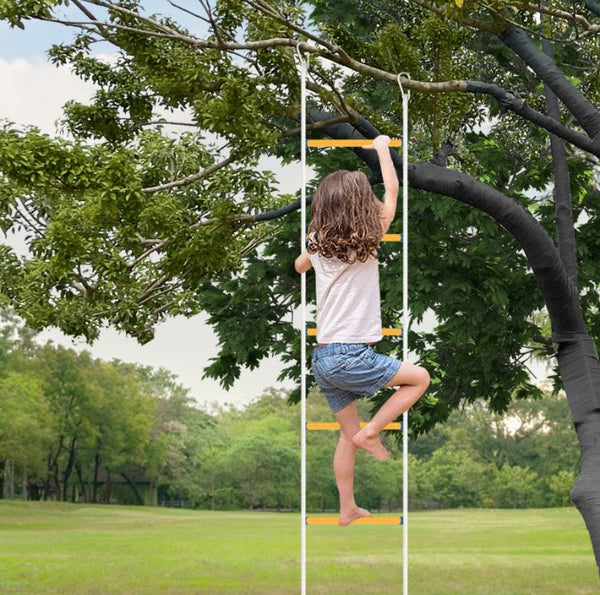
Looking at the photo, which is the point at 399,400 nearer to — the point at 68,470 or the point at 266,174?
the point at 266,174

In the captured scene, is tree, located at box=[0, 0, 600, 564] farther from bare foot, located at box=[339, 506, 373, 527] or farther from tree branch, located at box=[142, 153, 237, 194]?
bare foot, located at box=[339, 506, 373, 527]

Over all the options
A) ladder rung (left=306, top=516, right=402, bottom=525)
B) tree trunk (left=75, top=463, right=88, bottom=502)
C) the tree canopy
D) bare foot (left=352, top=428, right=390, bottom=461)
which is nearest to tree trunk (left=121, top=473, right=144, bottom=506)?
tree trunk (left=75, top=463, right=88, bottom=502)

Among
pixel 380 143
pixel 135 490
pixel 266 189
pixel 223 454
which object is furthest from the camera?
pixel 135 490

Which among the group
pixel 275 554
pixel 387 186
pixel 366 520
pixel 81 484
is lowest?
pixel 275 554

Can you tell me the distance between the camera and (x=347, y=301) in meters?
4.65

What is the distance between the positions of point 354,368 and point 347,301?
0.33m

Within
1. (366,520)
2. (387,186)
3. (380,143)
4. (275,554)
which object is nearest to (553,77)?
(380,143)

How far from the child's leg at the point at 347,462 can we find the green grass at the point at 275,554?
14587 millimetres

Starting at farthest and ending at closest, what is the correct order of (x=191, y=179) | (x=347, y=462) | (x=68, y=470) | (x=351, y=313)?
1. (x=68, y=470)
2. (x=191, y=179)
3. (x=347, y=462)
4. (x=351, y=313)

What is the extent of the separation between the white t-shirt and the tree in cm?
383

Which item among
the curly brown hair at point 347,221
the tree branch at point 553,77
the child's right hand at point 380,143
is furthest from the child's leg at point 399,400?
the tree branch at point 553,77

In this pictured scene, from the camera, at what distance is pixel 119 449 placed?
49.1m

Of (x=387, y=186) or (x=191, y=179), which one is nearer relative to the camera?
(x=387, y=186)

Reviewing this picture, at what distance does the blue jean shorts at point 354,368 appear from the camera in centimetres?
453
